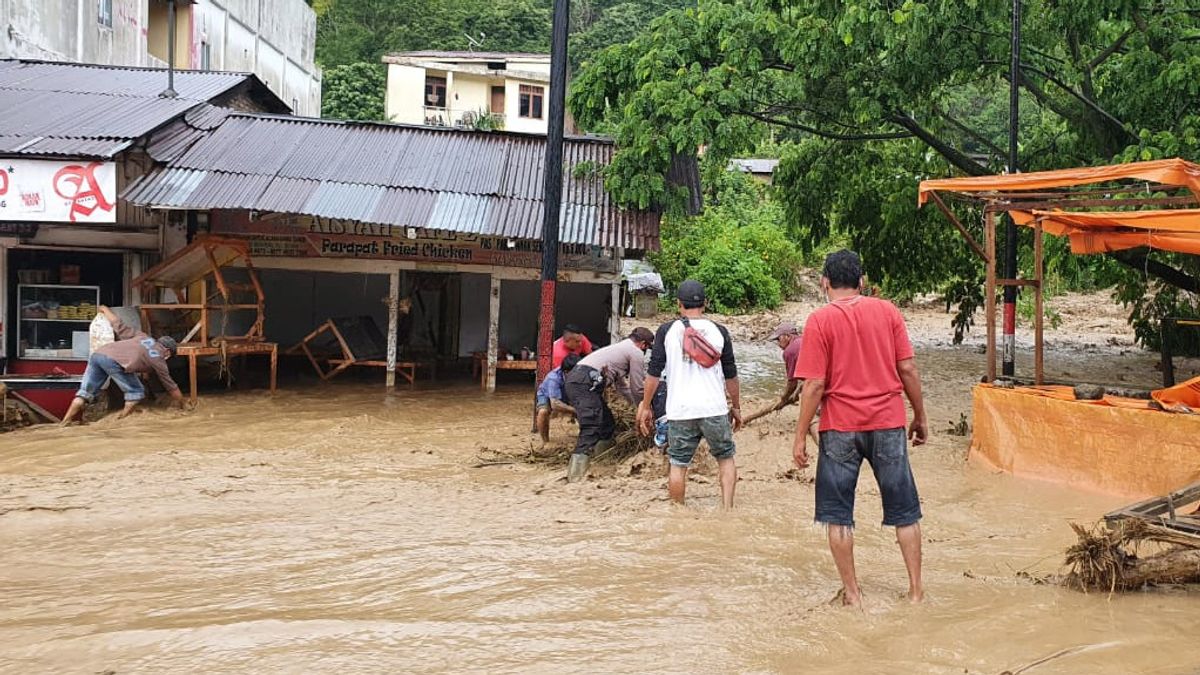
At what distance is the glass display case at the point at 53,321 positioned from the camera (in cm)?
1282

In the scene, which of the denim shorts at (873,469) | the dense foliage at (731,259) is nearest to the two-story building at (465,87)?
the dense foliage at (731,259)

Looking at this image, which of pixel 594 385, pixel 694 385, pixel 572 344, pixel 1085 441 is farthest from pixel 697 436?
pixel 1085 441

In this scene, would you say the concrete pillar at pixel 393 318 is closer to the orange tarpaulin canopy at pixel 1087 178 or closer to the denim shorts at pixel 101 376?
the denim shorts at pixel 101 376

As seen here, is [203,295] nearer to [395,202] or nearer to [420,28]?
[395,202]

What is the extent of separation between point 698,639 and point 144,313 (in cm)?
1043

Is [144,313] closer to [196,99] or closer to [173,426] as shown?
[173,426]

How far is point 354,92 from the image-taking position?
39.0 meters

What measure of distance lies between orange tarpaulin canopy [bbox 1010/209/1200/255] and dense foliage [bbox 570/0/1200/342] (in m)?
0.80

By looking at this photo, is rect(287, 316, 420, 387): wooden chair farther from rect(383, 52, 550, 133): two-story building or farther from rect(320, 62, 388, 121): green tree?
rect(320, 62, 388, 121): green tree

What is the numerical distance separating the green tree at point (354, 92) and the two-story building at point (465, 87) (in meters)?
1.47

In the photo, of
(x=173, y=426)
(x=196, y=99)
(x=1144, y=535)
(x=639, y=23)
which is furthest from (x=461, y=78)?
(x=1144, y=535)

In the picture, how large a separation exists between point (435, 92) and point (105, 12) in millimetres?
18084

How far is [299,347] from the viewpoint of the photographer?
1473 centimetres

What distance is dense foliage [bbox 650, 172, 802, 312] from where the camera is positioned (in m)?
26.9
